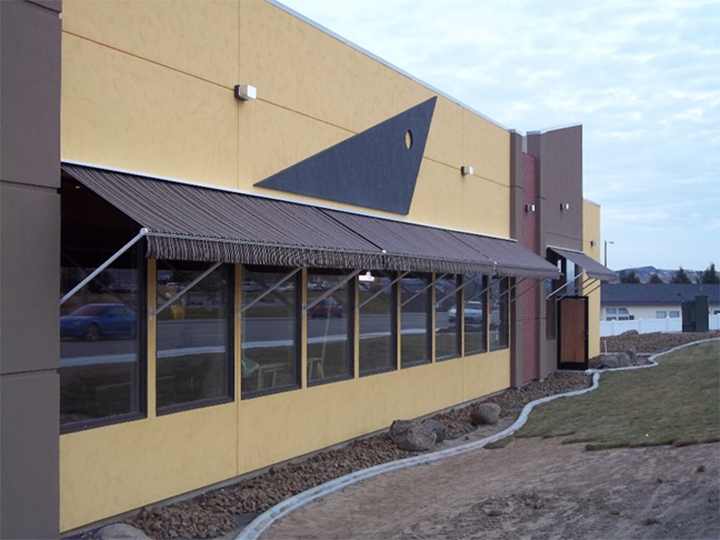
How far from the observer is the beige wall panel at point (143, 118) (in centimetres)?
676

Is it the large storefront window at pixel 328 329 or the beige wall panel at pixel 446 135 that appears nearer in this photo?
the large storefront window at pixel 328 329

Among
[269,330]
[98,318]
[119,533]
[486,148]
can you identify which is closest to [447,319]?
[486,148]

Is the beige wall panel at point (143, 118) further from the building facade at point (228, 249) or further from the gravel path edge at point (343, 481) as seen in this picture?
the gravel path edge at point (343, 481)

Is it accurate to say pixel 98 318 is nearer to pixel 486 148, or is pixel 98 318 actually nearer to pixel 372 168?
pixel 372 168

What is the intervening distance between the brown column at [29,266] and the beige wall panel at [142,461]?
0.49m

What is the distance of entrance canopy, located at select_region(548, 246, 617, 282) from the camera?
19.9 meters

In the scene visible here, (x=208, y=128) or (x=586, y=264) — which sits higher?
(x=208, y=128)

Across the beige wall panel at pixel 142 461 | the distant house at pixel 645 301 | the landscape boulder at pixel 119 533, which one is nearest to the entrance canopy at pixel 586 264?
the beige wall panel at pixel 142 461

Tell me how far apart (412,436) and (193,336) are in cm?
421

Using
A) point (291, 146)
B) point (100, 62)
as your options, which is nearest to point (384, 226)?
point (291, 146)

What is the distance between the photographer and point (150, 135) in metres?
7.57

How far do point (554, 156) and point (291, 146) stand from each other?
12.5 metres

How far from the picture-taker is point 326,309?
10.5 metres

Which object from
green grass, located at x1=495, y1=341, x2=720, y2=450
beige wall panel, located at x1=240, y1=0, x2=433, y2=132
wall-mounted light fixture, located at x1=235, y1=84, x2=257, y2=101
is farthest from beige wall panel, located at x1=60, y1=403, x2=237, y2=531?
green grass, located at x1=495, y1=341, x2=720, y2=450
